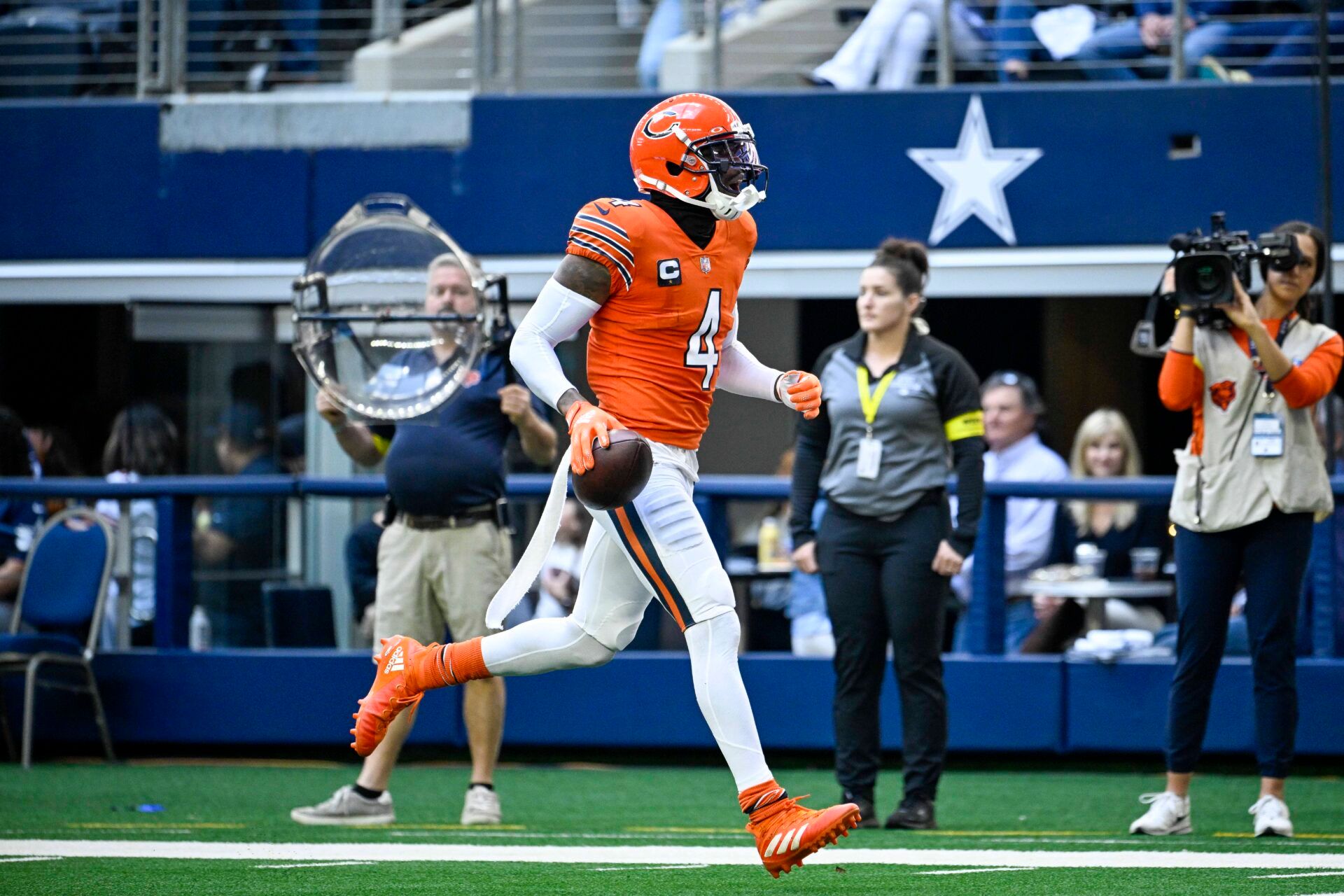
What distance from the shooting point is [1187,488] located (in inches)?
229

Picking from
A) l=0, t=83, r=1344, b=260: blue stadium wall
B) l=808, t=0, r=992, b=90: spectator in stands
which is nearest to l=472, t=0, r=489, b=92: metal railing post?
l=0, t=83, r=1344, b=260: blue stadium wall

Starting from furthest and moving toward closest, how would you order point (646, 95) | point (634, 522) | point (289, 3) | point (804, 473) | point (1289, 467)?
point (289, 3), point (646, 95), point (804, 473), point (1289, 467), point (634, 522)

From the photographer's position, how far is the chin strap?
4617 mm

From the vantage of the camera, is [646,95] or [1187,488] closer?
[1187,488]

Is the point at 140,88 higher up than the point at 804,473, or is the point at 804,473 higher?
the point at 140,88

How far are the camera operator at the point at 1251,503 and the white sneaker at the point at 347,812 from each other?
257 centimetres

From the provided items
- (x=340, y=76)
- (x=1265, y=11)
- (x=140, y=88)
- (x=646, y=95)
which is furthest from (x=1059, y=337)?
(x=140, y=88)

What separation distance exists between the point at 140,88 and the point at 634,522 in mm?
6840

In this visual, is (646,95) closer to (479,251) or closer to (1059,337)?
(479,251)

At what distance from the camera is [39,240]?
33.9ft

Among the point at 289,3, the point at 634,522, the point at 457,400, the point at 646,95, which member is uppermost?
the point at 289,3

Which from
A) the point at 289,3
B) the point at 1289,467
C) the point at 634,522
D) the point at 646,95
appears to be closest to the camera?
the point at 634,522

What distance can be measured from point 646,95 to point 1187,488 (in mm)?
4804

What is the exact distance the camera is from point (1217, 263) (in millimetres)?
5645
